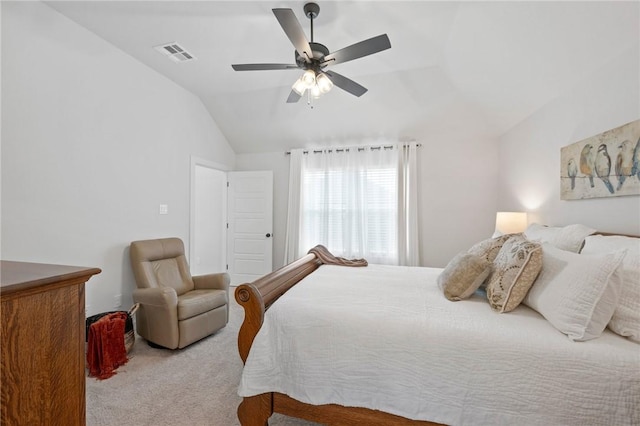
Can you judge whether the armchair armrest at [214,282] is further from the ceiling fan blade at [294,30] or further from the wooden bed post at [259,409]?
the ceiling fan blade at [294,30]

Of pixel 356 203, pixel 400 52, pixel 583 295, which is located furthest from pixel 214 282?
pixel 400 52

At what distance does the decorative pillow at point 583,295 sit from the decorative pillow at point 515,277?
0.09 meters

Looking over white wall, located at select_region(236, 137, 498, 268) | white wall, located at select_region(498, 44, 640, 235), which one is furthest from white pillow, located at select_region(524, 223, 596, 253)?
white wall, located at select_region(236, 137, 498, 268)

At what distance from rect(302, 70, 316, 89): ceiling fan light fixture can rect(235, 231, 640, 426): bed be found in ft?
5.11

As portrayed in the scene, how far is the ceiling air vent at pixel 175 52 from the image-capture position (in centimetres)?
277

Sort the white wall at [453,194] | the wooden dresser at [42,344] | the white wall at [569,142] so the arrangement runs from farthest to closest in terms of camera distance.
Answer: the white wall at [453,194] → the white wall at [569,142] → the wooden dresser at [42,344]

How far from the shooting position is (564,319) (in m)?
1.27

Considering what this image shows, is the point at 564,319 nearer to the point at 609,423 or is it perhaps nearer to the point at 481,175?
the point at 609,423

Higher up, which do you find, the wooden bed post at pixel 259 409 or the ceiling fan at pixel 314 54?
the ceiling fan at pixel 314 54

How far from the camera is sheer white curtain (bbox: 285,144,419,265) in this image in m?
4.11

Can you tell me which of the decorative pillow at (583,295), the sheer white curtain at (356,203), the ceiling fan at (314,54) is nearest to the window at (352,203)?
the sheer white curtain at (356,203)

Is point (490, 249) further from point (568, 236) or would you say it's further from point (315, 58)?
point (315, 58)

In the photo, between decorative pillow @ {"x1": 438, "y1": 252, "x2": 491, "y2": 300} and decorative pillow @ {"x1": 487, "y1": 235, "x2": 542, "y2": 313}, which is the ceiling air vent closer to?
decorative pillow @ {"x1": 438, "y1": 252, "x2": 491, "y2": 300}

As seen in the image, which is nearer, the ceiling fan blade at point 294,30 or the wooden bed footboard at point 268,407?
the wooden bed footboard at point 268,407
